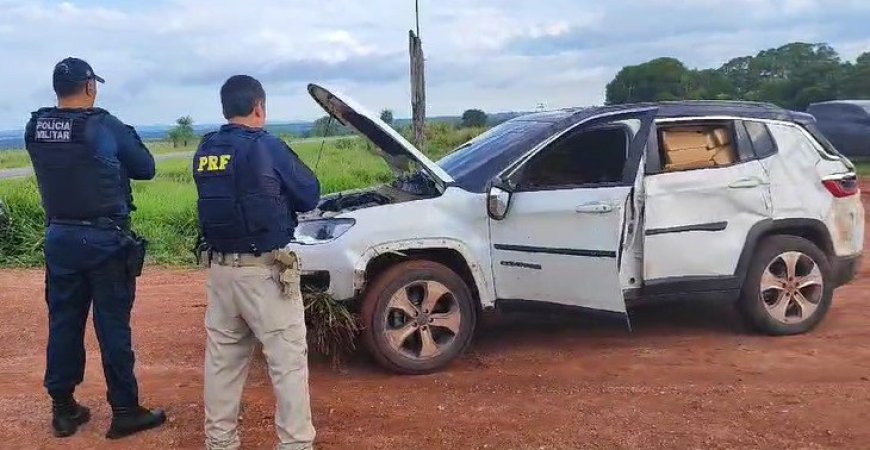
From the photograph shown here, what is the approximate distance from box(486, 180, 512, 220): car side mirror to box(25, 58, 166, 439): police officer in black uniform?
2.04m

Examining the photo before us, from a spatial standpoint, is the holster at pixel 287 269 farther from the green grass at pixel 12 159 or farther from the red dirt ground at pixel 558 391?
the green grass at pixel 12 159

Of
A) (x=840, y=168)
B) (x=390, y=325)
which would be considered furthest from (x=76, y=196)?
(x=840, y=168)

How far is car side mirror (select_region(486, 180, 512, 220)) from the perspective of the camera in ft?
18.5

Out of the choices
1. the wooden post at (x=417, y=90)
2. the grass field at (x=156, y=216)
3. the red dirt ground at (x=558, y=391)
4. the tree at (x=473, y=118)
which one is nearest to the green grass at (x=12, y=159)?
the tree at (x=473, y=118)

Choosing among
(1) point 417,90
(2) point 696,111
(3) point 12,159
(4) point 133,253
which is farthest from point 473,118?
(3) point 12,159

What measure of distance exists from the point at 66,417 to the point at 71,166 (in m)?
1.36

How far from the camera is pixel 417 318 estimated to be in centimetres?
556

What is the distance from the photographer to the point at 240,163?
4.09 meters

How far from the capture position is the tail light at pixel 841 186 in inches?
248

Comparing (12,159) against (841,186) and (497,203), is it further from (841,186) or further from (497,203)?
(841,186)

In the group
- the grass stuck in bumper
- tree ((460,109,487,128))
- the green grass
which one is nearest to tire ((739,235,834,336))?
the grass stuck in bumper

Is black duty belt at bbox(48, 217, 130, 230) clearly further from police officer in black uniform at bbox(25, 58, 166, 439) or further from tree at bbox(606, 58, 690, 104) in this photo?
tree at bbox(606, 58, 690, 104)

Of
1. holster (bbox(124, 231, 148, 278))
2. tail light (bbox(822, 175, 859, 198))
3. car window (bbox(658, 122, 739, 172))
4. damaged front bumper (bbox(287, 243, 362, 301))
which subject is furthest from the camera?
tail light (bbox(822, 175, 859, 198))

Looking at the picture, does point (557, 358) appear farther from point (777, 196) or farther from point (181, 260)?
point (181, 260)
